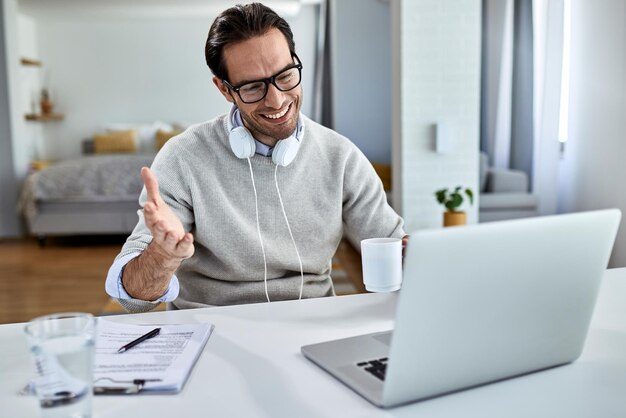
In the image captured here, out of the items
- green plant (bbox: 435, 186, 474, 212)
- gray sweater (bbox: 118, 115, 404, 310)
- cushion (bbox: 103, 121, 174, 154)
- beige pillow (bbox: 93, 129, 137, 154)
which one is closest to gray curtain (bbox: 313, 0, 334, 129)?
cushion (bbox: 103, 121, 174, 154)

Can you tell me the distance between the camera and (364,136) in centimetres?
639

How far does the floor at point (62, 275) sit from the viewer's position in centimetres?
357

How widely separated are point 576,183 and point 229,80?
3202 millimetres

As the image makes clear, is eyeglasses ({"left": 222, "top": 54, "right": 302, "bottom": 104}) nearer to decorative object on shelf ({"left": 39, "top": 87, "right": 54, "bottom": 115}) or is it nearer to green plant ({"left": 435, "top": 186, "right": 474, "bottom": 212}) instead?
green plant ({"left": 435, "top": 186, "right": 474, "bottom": 212})

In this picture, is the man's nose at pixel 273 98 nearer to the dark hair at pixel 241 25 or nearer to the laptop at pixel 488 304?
the dark hair at pixel 241 25

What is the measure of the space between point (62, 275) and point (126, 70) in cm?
432

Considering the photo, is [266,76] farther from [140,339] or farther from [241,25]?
[140,339]

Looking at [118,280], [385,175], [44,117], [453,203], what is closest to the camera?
[118,280]

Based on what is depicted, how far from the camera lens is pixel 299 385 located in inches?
31.4

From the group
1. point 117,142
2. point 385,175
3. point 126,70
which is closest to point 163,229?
point 385,175

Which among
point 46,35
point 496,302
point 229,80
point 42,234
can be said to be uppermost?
point 46,35

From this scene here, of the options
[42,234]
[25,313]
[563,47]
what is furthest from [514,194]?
[42,234]

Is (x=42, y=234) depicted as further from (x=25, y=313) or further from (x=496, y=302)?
(x=496, y=302)

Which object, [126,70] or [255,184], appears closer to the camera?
[255,184]
